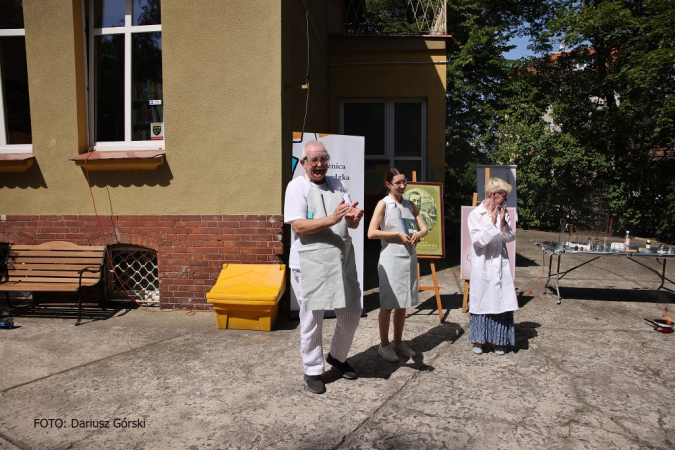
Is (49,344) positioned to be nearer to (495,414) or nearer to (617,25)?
(495,414)

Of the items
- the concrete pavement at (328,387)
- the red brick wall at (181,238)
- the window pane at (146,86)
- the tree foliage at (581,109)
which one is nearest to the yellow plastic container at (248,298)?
the concrete pavement at (328,387)

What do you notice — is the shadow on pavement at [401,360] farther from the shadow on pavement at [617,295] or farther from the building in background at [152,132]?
the shadow on pavement at [617,295]

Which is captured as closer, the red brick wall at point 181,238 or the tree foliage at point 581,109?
the red brick wall at point 181,238

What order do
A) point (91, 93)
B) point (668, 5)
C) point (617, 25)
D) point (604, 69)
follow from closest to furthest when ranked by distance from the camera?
1. point (91, 93)
2. point (668, 5)
3. point (617, 25)
4. point (604, 69)

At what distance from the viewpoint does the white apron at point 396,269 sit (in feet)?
12.6

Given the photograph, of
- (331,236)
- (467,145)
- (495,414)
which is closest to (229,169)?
(331,236)

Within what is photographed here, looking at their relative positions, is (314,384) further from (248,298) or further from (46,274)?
(46,274)

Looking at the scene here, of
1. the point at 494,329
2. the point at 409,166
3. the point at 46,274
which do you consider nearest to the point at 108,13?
the point at 46,274

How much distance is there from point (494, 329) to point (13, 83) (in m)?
6.44

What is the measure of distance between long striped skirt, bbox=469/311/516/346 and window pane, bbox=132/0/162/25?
16.7 ft

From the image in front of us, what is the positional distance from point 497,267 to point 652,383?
1.46 metres

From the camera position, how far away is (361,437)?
2.81m

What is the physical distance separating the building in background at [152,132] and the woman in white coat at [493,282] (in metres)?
2.25

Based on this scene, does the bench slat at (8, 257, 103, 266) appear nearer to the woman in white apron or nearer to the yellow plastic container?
the yellow plastic container
